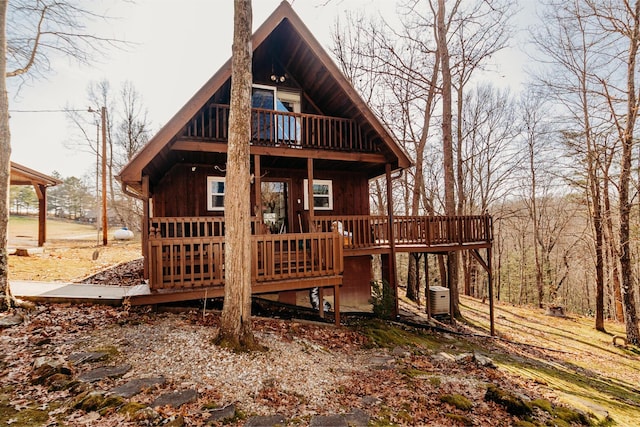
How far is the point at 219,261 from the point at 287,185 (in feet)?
15.8

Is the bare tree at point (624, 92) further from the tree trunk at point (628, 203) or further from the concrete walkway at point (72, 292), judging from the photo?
the concrete walkway at point (72, 292)

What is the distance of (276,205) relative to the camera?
36.3 ft

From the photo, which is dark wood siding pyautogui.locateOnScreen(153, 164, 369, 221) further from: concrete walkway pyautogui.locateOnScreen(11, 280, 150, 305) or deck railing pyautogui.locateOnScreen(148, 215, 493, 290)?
concrete walkway pyautogui.locateOnScreen(11, 280, 150, 305)

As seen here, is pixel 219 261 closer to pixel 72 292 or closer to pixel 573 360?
pixel 72 292

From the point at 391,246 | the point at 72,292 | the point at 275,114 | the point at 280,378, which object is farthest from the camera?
the point at 391,246

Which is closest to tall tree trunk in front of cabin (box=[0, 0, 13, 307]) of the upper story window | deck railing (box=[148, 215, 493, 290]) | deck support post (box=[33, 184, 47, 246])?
deck railing (box=[148, 215, 493, 290])

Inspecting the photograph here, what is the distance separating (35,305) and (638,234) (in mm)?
21242

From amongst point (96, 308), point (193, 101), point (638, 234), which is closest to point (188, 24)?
point (193, 101)

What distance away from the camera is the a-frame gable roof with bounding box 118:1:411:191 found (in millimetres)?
6922

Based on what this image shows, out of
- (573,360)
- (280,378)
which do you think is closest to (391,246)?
(280,378)

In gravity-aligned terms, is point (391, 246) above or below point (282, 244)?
below

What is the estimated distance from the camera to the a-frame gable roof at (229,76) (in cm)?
692

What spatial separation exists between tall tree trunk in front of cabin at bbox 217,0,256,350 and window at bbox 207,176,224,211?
4941 millimetres

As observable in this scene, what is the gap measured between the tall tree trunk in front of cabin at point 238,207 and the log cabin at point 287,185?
5.37ft
